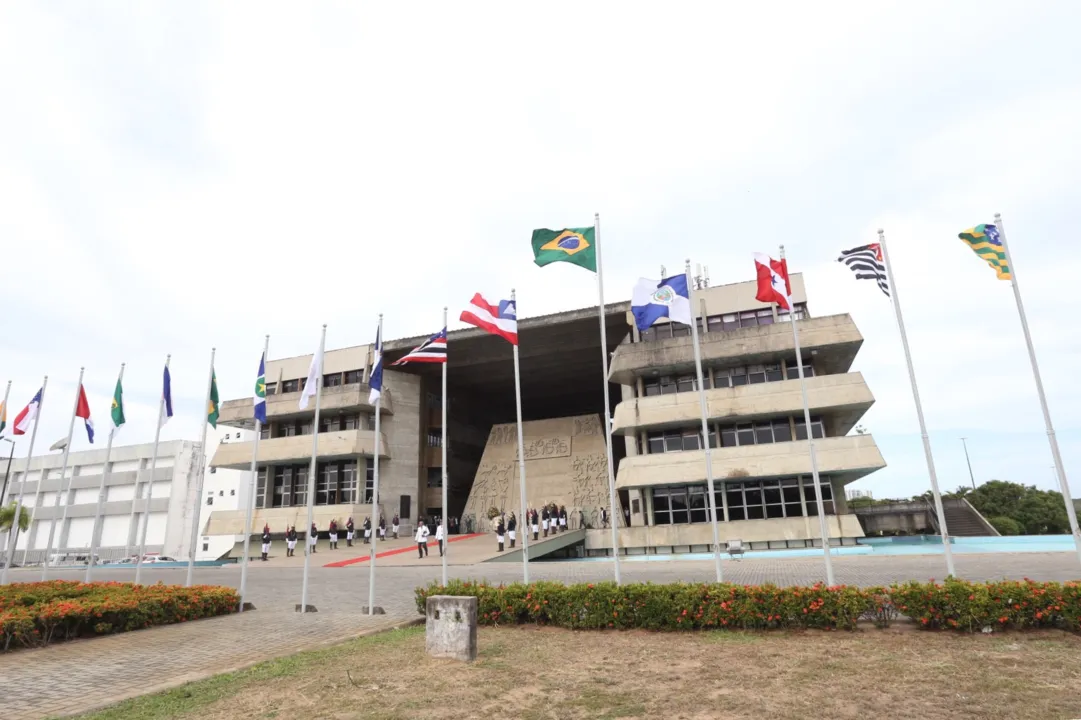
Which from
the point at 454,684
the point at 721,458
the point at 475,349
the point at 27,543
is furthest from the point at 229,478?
the point at 454,684

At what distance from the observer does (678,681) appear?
7.85 metres

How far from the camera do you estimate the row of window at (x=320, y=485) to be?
44281 millimetres

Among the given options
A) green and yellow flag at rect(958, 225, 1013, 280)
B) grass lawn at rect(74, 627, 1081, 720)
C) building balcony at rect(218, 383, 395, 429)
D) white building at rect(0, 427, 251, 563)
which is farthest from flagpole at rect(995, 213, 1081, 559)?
white building at rect(0, 427, 251, 563)

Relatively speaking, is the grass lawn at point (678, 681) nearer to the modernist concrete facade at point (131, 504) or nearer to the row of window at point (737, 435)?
the row of window at point (737, 435)

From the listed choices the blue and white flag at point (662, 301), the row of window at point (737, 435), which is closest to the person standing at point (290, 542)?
the row of window at point (737, 435)

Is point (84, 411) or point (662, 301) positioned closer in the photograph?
point (662, 301)

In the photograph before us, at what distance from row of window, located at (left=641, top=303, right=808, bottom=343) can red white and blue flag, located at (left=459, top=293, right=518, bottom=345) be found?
20.4 metres

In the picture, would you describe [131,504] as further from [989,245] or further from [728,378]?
[989,245]

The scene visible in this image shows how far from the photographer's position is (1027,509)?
51000 millimetres

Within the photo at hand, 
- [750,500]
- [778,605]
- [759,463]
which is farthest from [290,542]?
[778,605]

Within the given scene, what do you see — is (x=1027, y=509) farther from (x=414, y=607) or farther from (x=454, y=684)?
(x=454, y=684)

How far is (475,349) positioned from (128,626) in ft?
102

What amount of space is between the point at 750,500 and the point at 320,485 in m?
30.1

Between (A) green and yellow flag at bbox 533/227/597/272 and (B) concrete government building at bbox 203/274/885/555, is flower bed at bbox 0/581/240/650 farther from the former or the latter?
(B) concrete government building at bbox 203/274/885/555
